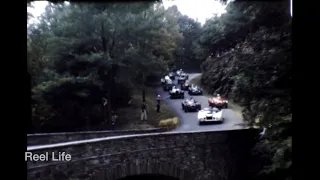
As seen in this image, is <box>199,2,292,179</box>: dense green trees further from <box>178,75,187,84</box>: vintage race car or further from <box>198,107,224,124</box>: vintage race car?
<box>178,75,187,84</box>: vintage race car

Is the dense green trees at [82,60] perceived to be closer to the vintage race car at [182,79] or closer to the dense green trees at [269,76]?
the dense green trees at [269,76]

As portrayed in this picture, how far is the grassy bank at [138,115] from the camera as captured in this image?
571 inches

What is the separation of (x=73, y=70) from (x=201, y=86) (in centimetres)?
1080

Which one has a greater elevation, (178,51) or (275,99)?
(178,51)

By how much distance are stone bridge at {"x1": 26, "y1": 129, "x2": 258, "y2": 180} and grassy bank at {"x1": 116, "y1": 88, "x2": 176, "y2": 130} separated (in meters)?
5.85

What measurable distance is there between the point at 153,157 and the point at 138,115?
822 centimetres

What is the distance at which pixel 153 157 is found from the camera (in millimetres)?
7637

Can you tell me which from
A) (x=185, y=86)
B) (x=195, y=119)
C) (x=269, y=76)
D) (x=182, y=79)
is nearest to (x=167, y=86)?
(x=185, y=86)

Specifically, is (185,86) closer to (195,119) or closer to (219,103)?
(219,103)

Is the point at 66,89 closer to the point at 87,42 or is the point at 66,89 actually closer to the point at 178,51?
the point at 87,42

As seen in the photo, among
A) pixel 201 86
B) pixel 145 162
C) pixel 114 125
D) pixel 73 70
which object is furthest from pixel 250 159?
pixel 201 86

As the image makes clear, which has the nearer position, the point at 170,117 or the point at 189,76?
the point at 170,117

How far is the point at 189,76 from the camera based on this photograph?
2520 cm

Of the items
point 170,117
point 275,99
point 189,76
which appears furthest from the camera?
point 189,76
